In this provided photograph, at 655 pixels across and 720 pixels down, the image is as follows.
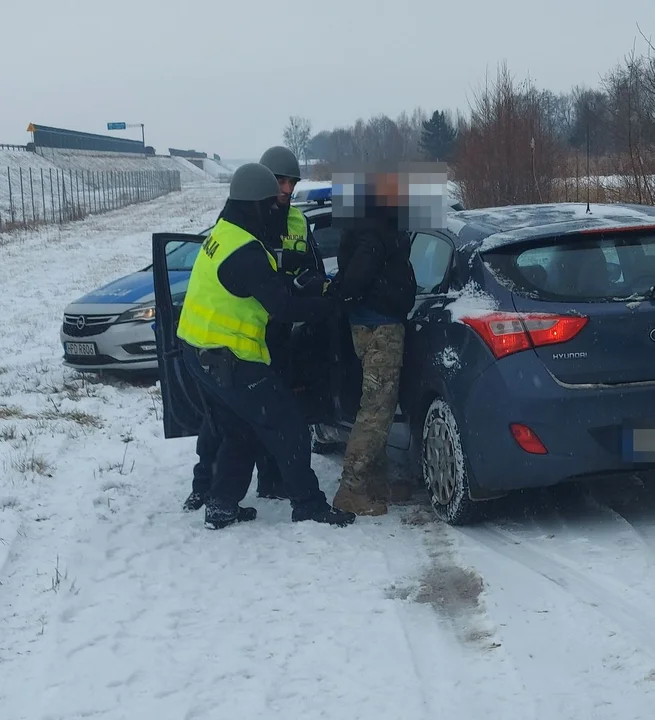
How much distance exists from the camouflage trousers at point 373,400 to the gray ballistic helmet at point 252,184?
2.86 feet

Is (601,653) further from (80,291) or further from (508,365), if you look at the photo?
(80,291)

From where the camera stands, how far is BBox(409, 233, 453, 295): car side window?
15.9 feet

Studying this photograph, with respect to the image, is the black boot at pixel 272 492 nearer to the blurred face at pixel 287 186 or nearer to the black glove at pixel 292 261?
the black glove at pixel 292 261

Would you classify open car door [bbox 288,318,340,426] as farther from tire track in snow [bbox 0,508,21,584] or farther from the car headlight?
the car headlight

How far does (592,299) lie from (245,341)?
1.72m

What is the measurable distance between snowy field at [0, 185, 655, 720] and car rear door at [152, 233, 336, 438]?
53 centimetres

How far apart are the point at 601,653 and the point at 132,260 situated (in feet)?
65.1

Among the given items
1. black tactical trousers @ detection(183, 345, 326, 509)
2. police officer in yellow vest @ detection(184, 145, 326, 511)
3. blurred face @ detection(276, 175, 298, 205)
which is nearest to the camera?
black tactical trousers @ detection(183, 345, 326, 509)

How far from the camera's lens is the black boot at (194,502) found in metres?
5.32

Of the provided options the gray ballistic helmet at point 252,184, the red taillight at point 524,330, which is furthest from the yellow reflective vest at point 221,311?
the red taillight at point 524,330

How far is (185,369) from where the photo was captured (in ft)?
17.5

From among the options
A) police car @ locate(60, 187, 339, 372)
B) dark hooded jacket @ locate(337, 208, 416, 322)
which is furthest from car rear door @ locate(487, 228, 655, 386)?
police car @ locate(60, 187, 339, 372)

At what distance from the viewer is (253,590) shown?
4039mm

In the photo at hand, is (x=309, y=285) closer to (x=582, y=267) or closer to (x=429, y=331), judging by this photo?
(x=429, y=331)
